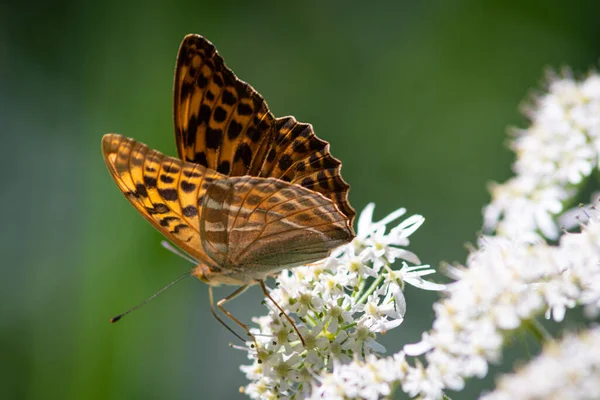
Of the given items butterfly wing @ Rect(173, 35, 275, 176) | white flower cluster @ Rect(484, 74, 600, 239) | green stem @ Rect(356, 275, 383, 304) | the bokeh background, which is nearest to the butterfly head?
butterfly wing @ Rect(173, 35, 275, 176)

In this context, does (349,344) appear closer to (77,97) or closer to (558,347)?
(558,347)

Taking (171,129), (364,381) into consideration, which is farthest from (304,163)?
(171,129)

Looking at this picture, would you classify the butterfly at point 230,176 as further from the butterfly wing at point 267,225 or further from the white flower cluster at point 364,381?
the white flower cluster at point 364,381

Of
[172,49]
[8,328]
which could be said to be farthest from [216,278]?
[172,49]

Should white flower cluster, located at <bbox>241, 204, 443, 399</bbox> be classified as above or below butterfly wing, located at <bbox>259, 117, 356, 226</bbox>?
below

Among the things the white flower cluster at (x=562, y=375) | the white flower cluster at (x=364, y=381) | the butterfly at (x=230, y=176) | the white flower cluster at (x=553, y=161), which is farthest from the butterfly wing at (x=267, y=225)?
the white flower cluster at (x=553, y=161)

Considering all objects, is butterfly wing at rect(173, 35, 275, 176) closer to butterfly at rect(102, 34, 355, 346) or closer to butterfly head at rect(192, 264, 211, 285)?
butterfly at rect(102, 34, 355, 346)
